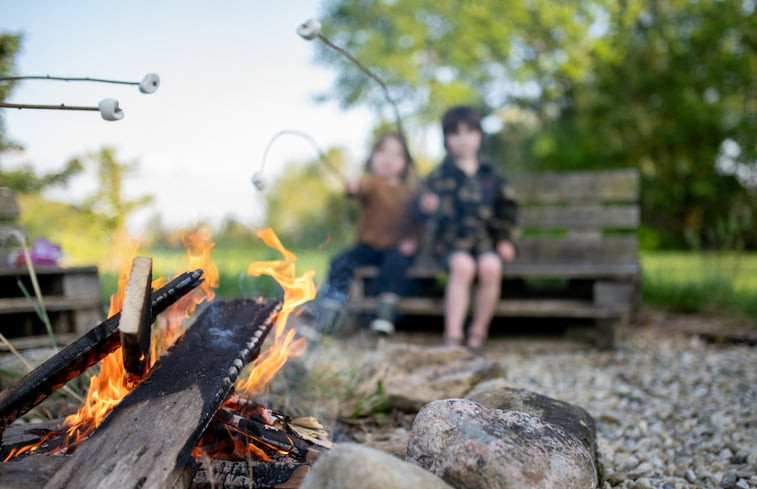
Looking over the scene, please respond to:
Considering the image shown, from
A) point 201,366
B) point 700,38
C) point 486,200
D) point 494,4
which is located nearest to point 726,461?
point 201,366

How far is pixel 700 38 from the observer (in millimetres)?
15695

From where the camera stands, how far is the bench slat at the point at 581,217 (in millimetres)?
4711

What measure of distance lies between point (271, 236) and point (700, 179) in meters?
15.5

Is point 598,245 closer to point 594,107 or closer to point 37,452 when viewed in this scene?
point 37,452

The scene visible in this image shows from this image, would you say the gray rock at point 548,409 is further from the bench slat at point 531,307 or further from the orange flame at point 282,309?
the bench slat at point 531,307

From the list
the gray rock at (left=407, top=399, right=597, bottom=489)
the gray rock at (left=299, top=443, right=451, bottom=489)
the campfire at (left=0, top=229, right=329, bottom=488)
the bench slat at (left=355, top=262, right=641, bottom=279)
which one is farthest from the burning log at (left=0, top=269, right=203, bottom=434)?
the bench slat at (left=355, top=262, right=641, bottom=279)

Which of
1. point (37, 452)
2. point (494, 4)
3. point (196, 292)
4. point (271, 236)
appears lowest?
point (37, 452)

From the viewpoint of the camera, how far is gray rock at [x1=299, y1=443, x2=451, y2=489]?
129 centimetres

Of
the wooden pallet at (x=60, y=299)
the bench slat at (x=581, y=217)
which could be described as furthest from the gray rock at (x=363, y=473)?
the bench slat at (x=581, y=217)

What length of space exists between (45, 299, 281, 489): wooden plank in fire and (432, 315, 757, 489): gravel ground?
1276 millimetres

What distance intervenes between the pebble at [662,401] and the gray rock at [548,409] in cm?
21

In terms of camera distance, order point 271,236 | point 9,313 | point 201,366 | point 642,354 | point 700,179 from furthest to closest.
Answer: point 700,179 < point 642,354 < point 9,313 < point 271,236 < point 201,366

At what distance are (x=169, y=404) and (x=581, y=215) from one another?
3.87 metres

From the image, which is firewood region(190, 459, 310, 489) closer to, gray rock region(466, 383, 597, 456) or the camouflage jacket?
gray rock region(466, 383, 597, 456)
